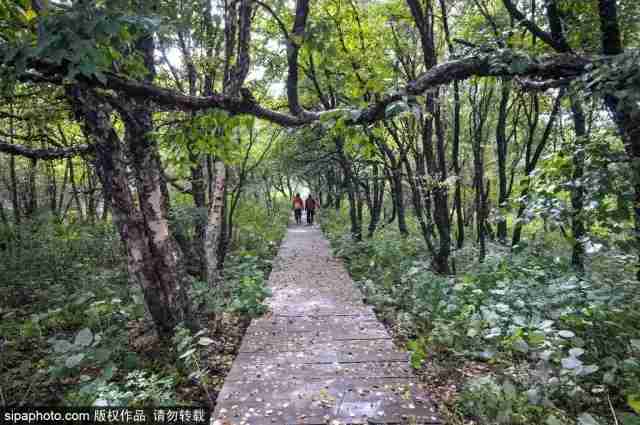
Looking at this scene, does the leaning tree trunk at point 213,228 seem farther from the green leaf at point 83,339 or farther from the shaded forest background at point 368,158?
the green leaf at point 83,339

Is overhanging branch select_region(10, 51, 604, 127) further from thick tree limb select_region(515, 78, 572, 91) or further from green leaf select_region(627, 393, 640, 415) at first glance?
green leaf select_region(627, 393, 640, 415)

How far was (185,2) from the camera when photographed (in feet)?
14.4

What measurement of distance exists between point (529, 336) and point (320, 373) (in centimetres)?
219

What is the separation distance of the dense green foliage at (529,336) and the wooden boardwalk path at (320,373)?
0.42 metres

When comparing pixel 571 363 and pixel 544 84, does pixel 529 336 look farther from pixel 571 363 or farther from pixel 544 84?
pixel 544 84

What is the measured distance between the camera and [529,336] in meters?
2.73

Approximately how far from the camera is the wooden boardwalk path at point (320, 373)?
119 inches

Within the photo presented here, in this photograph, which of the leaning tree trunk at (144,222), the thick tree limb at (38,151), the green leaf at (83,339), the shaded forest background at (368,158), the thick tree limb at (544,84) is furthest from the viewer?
the thick tree limb at (38,151)

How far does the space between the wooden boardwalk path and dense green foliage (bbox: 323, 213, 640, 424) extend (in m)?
0.42

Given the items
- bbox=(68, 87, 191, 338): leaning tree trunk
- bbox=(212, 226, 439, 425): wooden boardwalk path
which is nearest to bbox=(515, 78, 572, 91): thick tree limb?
bbox=(212, 226, 439, 425): wooden boardwalk path

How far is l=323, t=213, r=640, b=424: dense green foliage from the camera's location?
273cm

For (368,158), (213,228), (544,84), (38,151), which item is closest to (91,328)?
(213,228)

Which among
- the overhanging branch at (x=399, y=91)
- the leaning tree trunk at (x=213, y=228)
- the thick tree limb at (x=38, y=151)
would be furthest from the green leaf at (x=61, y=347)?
the leaning tree trunk at (x=213, y=228)

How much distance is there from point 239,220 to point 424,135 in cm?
773
